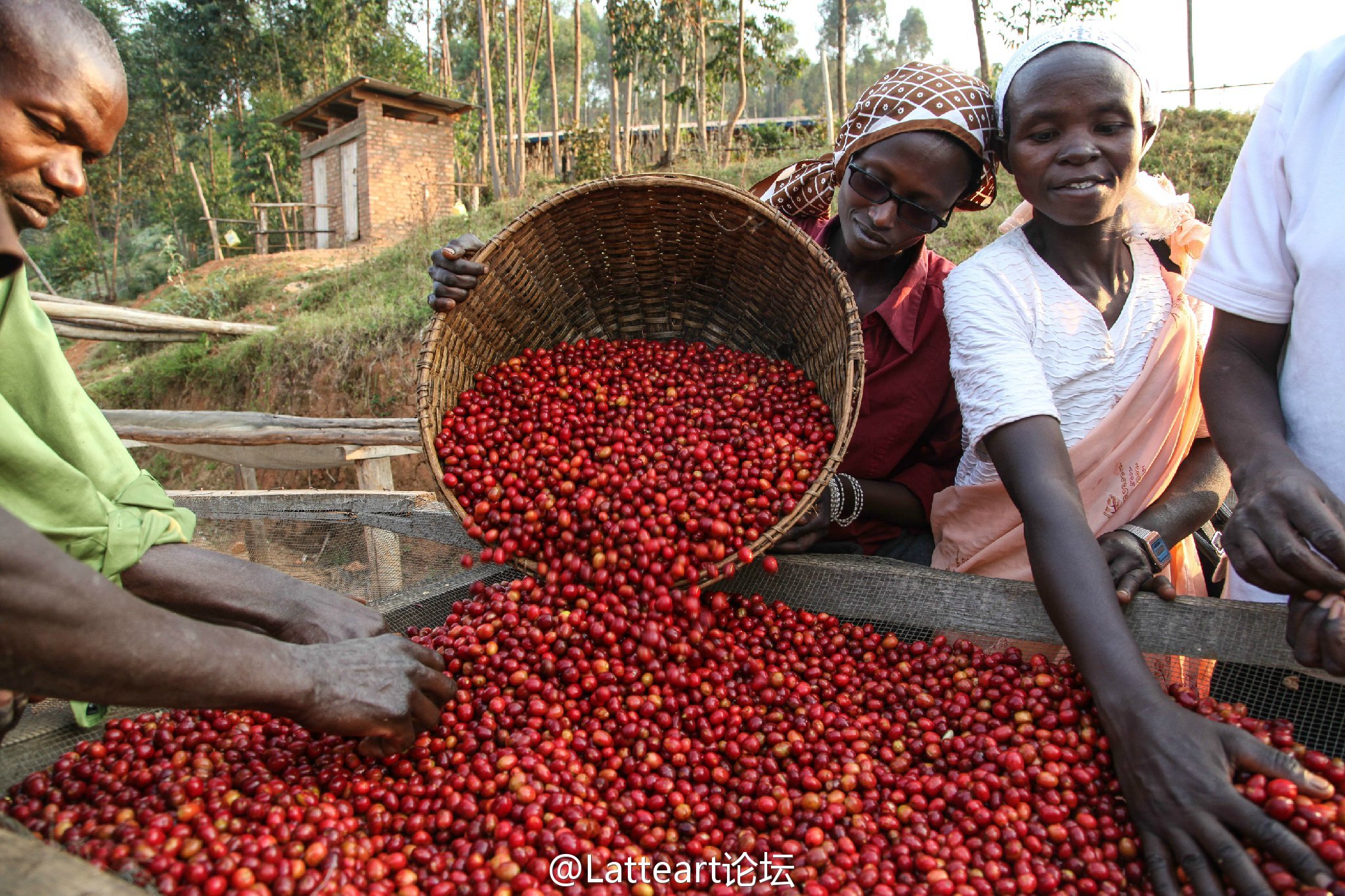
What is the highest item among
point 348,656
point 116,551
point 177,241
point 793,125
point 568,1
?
point 568,1

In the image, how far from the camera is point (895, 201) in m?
2.36

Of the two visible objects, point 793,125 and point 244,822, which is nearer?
point 244,822

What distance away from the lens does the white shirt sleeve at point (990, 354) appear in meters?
1.89

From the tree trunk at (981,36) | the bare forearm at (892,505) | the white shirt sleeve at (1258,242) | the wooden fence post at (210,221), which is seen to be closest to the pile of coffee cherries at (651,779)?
the bare forearm at (892,505)

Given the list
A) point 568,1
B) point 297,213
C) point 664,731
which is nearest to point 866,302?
point 664,731

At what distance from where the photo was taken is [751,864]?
4.74 ft

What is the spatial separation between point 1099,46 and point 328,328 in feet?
31.5

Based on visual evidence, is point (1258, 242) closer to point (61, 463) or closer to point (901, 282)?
point (901, 282)

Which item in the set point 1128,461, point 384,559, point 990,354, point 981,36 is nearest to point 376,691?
point 990,354

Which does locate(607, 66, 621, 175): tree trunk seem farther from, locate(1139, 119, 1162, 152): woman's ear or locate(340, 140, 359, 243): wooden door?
locate(1139, 119, 1162, 152): woman's ear

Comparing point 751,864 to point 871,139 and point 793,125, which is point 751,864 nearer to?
point 871,139

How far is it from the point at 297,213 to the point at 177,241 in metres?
5.94

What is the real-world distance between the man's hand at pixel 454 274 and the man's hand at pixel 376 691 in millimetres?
1051

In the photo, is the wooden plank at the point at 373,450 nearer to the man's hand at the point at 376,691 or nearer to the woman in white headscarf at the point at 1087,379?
the man's hand at the point at 376,691
